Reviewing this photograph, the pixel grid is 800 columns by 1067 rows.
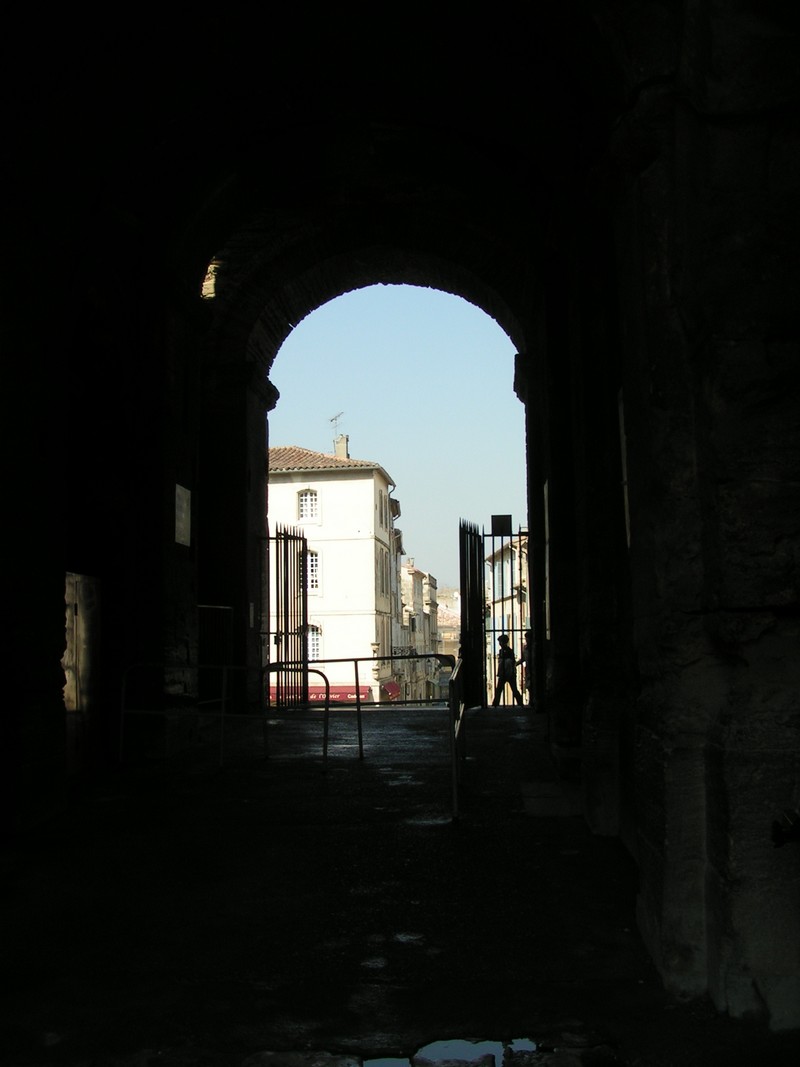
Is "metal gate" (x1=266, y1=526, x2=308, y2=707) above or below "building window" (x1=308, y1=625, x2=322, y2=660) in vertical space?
above

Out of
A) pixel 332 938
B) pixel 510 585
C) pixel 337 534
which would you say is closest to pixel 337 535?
pixel 337 534

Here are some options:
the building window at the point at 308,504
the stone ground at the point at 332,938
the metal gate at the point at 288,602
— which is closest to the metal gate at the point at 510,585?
the metal gate at the point at 288,602

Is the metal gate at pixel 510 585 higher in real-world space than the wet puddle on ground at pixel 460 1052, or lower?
higher

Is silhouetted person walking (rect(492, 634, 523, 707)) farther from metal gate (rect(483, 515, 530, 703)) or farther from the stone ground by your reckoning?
the stone ground

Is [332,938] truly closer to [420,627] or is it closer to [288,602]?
[288,602]

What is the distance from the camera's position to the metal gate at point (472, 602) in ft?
41.2

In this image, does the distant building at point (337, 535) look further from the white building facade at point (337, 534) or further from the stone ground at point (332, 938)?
the stone ground at point (332, 938)

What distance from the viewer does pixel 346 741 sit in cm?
975

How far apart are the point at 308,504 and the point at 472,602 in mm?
31457

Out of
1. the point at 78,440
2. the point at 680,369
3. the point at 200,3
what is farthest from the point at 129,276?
the point at 680,369

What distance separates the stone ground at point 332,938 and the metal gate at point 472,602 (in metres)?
5.71

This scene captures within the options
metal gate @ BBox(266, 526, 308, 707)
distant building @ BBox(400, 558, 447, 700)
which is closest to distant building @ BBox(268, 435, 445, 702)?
distant building @ BBox(400, 558, 447, 700)

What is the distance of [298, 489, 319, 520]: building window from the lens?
143 ft

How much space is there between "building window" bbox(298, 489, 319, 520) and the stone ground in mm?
36758
